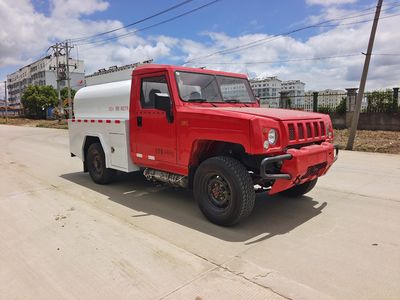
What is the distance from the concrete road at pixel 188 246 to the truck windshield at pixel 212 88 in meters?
1.71

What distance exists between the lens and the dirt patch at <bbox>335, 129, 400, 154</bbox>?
473 inches

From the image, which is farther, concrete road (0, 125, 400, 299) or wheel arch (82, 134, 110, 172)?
wheel arch (82, 134, 110, 172)

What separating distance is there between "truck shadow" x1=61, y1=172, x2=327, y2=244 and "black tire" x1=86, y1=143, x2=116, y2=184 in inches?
6.3

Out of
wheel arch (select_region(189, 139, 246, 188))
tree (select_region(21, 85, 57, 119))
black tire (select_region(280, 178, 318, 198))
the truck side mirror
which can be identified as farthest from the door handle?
tree (select_region(21, 85, 57, 119))

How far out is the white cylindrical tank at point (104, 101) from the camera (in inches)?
240

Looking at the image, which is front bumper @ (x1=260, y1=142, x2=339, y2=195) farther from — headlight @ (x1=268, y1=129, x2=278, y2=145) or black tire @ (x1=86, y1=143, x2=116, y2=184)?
black tire @ (x1=86, y1=143, x2=116, y2=184)

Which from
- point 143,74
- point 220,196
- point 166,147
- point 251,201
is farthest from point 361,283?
point 143,74

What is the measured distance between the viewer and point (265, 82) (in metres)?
10.7

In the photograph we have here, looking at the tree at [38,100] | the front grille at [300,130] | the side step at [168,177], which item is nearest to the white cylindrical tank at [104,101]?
the side step at [168,177]

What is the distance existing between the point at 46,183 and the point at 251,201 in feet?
16.0

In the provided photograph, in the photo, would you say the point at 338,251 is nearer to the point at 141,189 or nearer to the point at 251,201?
the point at 251,201

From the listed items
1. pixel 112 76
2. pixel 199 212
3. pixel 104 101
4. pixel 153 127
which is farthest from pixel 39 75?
pixel 199 212

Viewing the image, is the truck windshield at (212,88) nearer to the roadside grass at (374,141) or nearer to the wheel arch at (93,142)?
the wheel arch at (93,142)

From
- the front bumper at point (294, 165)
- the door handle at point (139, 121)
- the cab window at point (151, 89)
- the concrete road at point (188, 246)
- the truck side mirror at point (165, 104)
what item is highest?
the cab window at point (151, 89)
